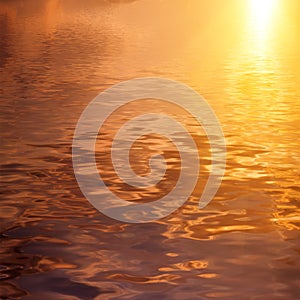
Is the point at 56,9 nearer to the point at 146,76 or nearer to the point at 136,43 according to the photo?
the point at 136,43

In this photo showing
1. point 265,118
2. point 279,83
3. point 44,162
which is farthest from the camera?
point 279,83

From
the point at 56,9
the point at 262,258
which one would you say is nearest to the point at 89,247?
the point at 262,258

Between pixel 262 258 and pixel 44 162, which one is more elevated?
pixel 44 162

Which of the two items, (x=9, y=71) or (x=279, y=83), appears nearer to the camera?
(x=279, y=83)

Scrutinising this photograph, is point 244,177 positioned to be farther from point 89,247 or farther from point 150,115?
point 150,115

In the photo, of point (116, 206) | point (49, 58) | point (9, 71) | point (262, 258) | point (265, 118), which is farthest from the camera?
point (49, 58)

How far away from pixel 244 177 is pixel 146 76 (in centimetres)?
1386

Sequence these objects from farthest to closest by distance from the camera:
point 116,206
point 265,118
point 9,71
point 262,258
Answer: point 9,71 < point 265,118 < point 116,206 < point 262,258

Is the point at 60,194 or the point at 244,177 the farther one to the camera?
the point at 244,177

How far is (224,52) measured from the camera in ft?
121

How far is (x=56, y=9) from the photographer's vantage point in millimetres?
93938

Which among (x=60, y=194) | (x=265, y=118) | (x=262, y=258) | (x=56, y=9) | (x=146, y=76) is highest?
(x=56, y=9)

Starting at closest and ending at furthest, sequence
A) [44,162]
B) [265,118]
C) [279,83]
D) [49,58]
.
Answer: [44,162] < [265,118] < [279,83] < [49,58]

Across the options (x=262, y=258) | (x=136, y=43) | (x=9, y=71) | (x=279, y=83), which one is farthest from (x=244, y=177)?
(x=136, y=43)
